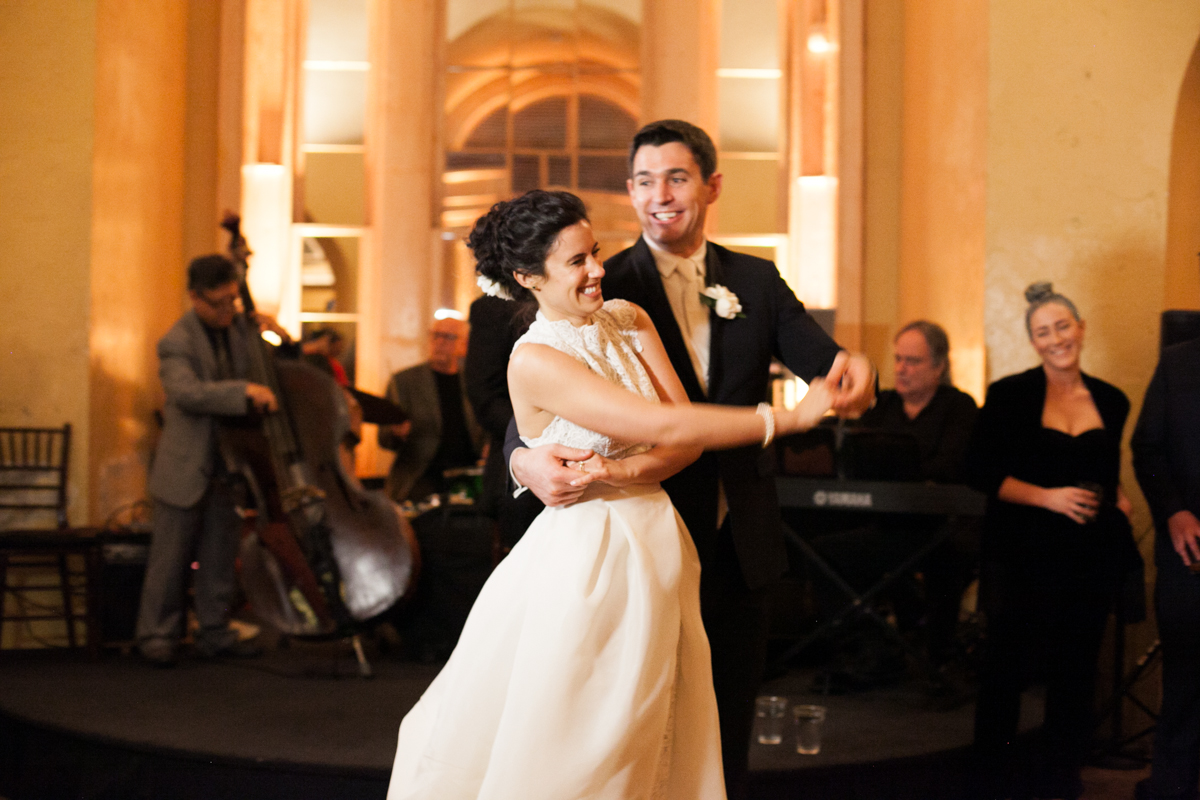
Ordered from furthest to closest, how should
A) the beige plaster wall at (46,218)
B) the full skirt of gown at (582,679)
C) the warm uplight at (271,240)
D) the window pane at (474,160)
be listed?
1. the window pane at (474,160)
2. the warm uplight at (271,240)
3. the beige plaster wall at (46,218)
4. the full skirt of gown at (582,679)

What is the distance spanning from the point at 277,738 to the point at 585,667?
2.13m

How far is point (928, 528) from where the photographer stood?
4238mm

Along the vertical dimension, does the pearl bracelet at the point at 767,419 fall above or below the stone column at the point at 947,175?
below

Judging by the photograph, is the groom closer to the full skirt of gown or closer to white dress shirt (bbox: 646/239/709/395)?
white dress shirt (bbox: 646/239/709/395)

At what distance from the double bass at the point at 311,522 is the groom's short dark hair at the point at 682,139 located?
90.4 inches

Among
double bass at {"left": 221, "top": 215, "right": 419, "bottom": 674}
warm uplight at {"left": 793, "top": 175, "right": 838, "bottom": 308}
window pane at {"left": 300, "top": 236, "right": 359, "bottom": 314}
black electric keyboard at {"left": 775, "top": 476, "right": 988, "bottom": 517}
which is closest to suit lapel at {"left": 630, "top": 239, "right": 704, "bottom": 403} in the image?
black electric keyboard at {"left": 775, "top": 476, "right": 988, "bottom": 517}

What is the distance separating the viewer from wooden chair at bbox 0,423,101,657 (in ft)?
17.2

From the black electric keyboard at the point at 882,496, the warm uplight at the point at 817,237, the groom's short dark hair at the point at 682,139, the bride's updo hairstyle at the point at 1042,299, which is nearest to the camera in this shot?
the groom's short dark hair at the point at 682,139

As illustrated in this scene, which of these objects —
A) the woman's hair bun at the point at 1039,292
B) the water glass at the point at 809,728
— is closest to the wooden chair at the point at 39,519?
the water glass at the point at 809,728

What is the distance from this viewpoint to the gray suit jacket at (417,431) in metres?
5.34

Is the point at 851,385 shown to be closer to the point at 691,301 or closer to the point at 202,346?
the point at 691,301

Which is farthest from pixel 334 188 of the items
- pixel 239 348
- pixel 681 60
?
pixel 239 348

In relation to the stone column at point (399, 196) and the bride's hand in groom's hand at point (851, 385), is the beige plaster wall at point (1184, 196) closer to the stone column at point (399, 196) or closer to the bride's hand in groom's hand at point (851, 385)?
the bride's hand in groom's hand at point (851, 385)

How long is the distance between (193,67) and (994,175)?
206 inches
